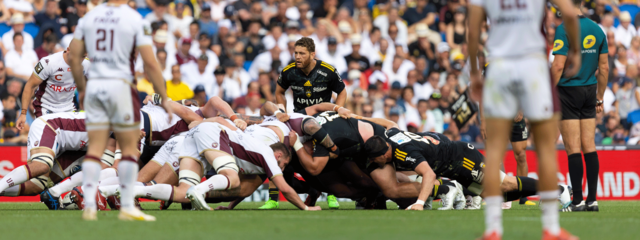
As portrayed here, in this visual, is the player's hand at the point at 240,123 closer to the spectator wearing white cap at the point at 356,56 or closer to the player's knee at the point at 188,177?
the player's knee at the point at 188,177

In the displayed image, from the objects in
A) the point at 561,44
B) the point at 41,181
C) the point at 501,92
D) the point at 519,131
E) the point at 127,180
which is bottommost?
the point at 519,131

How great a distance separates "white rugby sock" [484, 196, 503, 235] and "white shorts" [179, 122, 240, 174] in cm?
421

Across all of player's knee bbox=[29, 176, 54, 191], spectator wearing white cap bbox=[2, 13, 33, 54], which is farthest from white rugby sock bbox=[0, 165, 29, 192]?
spectator wearing white cap bbox=[2, 13, 33, 54]

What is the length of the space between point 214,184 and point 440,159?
275cm

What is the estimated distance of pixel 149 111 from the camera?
9773 millimetres

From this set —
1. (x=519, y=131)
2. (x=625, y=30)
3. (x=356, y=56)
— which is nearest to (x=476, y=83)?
(x=519, y=131)

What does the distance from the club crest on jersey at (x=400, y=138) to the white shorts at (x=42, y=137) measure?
4039mm

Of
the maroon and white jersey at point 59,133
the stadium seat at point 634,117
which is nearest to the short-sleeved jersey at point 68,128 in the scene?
the maroon and white jersey at point 59,133

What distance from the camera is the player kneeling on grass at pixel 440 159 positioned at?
863 cm

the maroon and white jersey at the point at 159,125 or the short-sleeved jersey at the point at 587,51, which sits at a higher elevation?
the short-sleeved jersey at the point at 587,51

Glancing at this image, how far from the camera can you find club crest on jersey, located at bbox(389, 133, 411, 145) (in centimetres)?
878

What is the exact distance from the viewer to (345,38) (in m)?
18.1

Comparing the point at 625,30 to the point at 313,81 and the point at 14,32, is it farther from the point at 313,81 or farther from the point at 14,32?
the point at 14,32

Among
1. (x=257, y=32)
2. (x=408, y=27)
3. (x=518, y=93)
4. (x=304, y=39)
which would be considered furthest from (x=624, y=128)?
(x=518, y=93)
